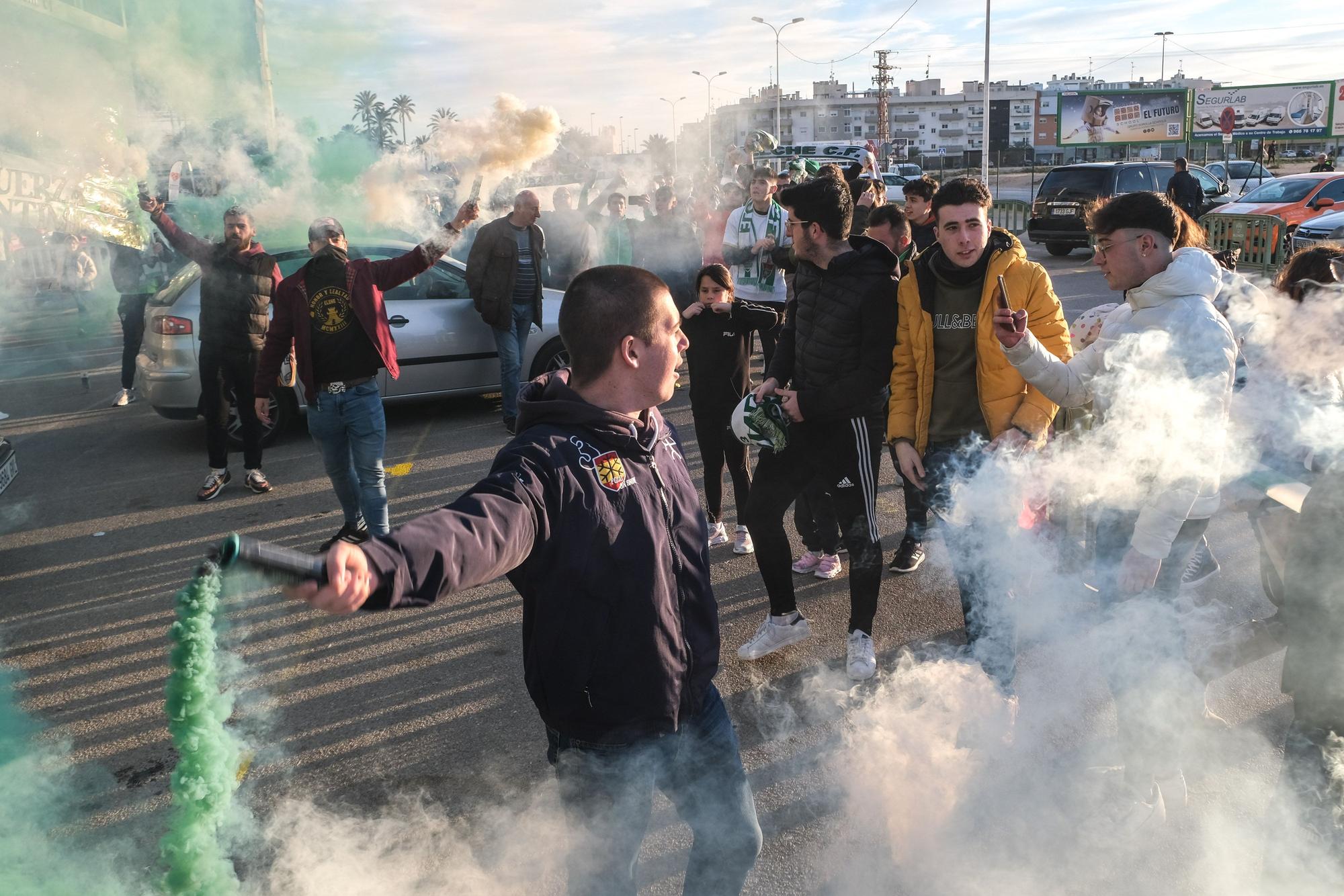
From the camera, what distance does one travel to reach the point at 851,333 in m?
3.86

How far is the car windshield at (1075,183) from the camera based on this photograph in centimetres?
1862

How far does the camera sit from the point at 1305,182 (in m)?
17.7

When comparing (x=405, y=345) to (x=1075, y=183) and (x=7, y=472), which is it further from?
(x=1075, y=183)

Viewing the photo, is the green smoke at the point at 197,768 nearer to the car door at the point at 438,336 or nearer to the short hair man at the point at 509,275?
the short hair man at the point at 509,275

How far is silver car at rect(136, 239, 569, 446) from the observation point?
739 cm

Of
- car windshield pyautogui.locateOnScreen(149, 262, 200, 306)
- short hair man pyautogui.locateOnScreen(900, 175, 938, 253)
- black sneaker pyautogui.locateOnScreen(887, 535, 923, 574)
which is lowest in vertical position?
black sneaker pyautogui.locateOnScreen(887, 535, 923, 574)

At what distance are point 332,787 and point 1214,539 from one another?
4.63 metres

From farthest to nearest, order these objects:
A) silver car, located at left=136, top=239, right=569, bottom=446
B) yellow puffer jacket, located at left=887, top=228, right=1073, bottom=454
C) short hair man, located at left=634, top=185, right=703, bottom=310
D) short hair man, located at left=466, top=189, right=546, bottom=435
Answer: short hair man, located at left=634, top=185, right=703, bottom=310 → short hair man, located at left=466, top=189, right=546, bottom=435 → silver car, located at left=136, top=239, right=569, bottom=446 → yellow puffer jacket, located at left=887, top=228, right=1073, bottom=454

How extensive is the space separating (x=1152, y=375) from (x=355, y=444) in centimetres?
397

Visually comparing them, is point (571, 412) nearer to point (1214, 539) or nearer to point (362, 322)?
point (362, 322)

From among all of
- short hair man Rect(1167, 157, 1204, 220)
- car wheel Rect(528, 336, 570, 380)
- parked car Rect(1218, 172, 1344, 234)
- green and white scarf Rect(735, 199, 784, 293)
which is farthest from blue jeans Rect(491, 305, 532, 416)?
parked car Rect(1218, 172, 1344, 234)

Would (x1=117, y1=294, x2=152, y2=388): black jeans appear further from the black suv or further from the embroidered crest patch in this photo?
the black suv

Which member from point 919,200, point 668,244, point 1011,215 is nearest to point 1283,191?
point 1011,215

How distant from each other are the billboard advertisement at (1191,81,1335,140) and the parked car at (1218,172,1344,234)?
3138cm
